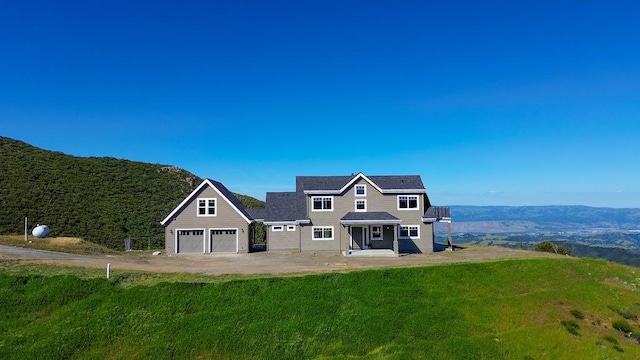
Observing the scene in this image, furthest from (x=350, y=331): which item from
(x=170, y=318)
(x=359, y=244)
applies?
(x=359, y=244)

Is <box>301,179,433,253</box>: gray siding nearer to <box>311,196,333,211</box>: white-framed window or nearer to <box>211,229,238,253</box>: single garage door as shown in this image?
<box>311,196,333,211</box>: white-framed window

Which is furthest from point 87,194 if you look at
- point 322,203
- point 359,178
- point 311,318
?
point 311,318

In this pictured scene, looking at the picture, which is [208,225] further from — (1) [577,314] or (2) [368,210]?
(1) [577,314]

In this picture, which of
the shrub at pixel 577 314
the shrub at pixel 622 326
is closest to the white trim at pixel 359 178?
the shrub at pixel 577 314

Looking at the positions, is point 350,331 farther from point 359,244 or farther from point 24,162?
point 24,162

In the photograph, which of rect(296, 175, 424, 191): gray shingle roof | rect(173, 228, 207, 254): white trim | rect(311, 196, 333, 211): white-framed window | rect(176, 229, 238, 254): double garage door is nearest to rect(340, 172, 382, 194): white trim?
rect(296, 175, 424, 191): gray shingle roof
